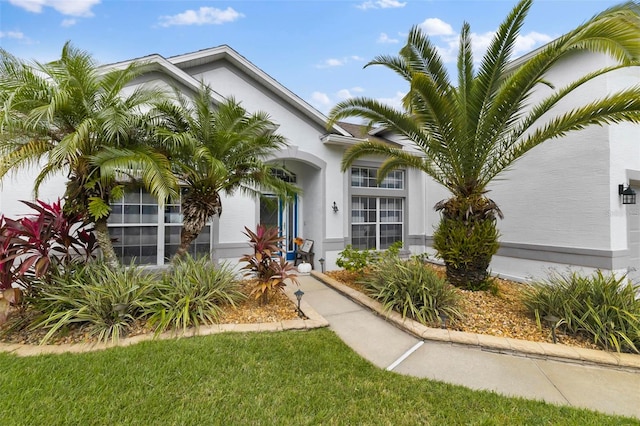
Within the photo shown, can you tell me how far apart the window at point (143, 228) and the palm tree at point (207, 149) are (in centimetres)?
141

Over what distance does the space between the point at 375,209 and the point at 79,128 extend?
9116mm

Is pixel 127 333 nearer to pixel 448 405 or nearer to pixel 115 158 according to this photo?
pixel 115 158

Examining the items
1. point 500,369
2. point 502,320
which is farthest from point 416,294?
point 500,369

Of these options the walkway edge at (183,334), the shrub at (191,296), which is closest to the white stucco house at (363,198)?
the shrub at (191,296)

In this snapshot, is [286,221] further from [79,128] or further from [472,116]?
[472,116]

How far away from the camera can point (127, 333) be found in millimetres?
4477

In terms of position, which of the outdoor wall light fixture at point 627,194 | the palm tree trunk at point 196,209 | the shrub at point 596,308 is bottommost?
the shrub at point 596,308

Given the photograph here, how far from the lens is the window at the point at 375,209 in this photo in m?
10.5

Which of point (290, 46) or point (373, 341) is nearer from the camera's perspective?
point (373, 341)

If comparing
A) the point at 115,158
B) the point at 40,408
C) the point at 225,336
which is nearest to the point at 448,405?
the point at 225,336

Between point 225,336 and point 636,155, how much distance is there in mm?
11092

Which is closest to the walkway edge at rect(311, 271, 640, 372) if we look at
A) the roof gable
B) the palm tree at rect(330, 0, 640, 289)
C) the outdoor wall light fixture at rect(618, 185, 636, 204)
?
the palm tree at rect(330, 0, 640, 289)

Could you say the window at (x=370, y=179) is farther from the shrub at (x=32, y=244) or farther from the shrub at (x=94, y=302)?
the shrub at (x=32, y=244)

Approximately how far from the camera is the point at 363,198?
35.0 ft
